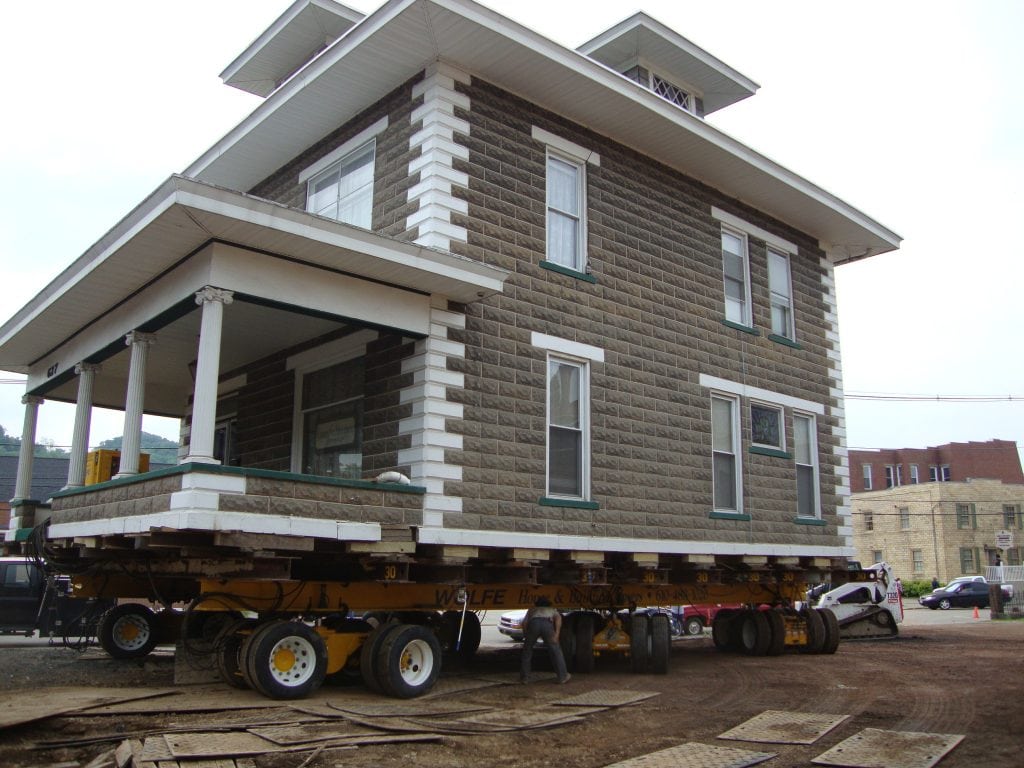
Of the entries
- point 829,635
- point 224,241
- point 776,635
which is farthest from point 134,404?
point 829,635

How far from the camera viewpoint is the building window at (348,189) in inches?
572

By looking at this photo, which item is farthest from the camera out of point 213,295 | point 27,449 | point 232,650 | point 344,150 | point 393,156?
point 27,449

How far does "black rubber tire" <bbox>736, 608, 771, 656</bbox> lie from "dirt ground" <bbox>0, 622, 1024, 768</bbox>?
39 cm

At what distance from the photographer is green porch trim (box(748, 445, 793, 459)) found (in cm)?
1730

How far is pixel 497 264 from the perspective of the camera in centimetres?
1350

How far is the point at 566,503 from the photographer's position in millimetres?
13664

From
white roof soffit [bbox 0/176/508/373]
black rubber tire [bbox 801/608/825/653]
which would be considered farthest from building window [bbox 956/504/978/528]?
white roof soffit [bbox 0/176/508/373]

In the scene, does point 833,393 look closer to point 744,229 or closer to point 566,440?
point 744,229

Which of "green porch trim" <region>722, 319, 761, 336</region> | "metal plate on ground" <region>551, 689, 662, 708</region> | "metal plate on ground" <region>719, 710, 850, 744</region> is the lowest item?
"metal plate on ground" <region>719, 710, 850, 744</region>

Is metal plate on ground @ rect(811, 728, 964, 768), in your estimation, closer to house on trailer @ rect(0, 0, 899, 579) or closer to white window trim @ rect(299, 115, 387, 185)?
house on trailer @ rect(0, 0, 899, 579)

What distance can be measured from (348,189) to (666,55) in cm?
728

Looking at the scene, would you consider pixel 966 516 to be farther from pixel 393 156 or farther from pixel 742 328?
pixel 393 156

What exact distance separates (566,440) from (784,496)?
5806 mm

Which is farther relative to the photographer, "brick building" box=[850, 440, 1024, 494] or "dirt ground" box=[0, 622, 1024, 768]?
"brick building" box=[850, 440, 1024, 494]
